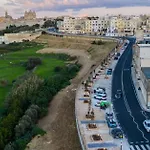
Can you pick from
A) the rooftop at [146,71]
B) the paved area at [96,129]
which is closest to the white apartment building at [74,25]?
the paved area at [96,129]

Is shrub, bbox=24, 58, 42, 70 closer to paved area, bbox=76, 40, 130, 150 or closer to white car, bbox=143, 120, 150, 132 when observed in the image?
paved area, bbox=76, 40, 130, 150

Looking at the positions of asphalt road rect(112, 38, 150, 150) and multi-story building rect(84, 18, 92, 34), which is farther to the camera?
multi-story building rect(84, 18, 92, 34)

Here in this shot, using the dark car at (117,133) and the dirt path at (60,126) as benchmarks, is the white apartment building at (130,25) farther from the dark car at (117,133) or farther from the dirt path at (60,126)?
the dark car at (117,133)

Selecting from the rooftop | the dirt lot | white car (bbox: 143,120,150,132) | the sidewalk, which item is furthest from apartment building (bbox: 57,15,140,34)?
white car (bbox: 143,120,150,132)

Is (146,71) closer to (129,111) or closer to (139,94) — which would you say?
(139,94)

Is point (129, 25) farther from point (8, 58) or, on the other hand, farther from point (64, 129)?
point (64, 129)

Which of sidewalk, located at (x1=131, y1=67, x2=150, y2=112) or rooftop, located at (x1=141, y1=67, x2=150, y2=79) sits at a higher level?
rooftop, located at (x1=141, y1=67, x2=150, y2=79)
